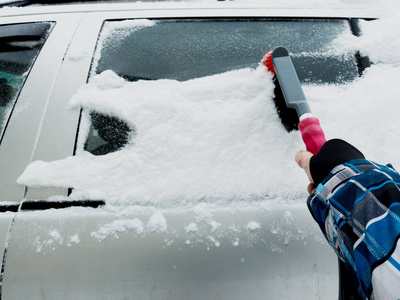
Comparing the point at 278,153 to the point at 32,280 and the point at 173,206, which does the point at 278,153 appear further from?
the point at 32,280

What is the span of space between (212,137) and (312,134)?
0.33m

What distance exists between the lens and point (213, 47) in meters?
1.53

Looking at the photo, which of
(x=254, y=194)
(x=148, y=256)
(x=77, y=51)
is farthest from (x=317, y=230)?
(x=77, y=51)

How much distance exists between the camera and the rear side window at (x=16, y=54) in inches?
53.9

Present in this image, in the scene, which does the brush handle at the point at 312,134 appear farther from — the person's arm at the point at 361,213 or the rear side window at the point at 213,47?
the rear side window at the point at 213,47

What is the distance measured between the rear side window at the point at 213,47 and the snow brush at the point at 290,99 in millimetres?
112

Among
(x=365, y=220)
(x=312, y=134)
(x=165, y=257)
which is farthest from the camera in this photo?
(x=312, y=134)

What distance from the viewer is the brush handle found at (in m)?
1.16

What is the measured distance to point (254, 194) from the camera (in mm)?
1183

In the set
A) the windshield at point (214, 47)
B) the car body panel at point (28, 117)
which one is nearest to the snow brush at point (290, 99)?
the windshield at point (214, 47)

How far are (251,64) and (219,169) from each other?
1.71 ft

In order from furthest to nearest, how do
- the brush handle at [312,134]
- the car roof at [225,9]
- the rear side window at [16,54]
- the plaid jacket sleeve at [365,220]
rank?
1. the car roof at [225,9]
2. the rear side window at [16,54]
3. the brush handle at [312,134]
4. the plaid jacket sleeve at [365,220]

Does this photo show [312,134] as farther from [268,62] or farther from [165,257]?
[165,257]

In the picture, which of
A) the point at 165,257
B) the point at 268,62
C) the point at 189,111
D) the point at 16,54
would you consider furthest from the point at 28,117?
the point at 268,62
